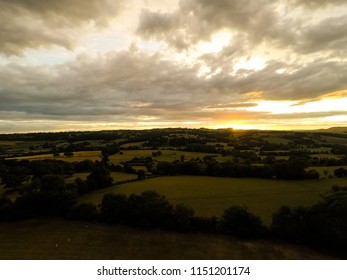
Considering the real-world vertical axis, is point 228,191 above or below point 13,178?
below

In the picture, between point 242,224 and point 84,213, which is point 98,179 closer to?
point 84,213

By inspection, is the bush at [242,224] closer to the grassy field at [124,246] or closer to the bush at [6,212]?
the grassy field at [124,246]

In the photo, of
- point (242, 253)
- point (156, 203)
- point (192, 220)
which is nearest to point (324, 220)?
point (242, 253)

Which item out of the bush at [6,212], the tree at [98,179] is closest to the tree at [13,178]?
the bush at [6,212]

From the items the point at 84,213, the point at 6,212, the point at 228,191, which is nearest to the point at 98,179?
the point at 84,213

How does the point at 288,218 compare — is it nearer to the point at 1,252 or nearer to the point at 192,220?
the point at 192,220

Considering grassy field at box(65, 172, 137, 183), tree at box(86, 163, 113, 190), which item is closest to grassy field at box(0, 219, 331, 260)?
tree at box(86, 163, 113, 190)
